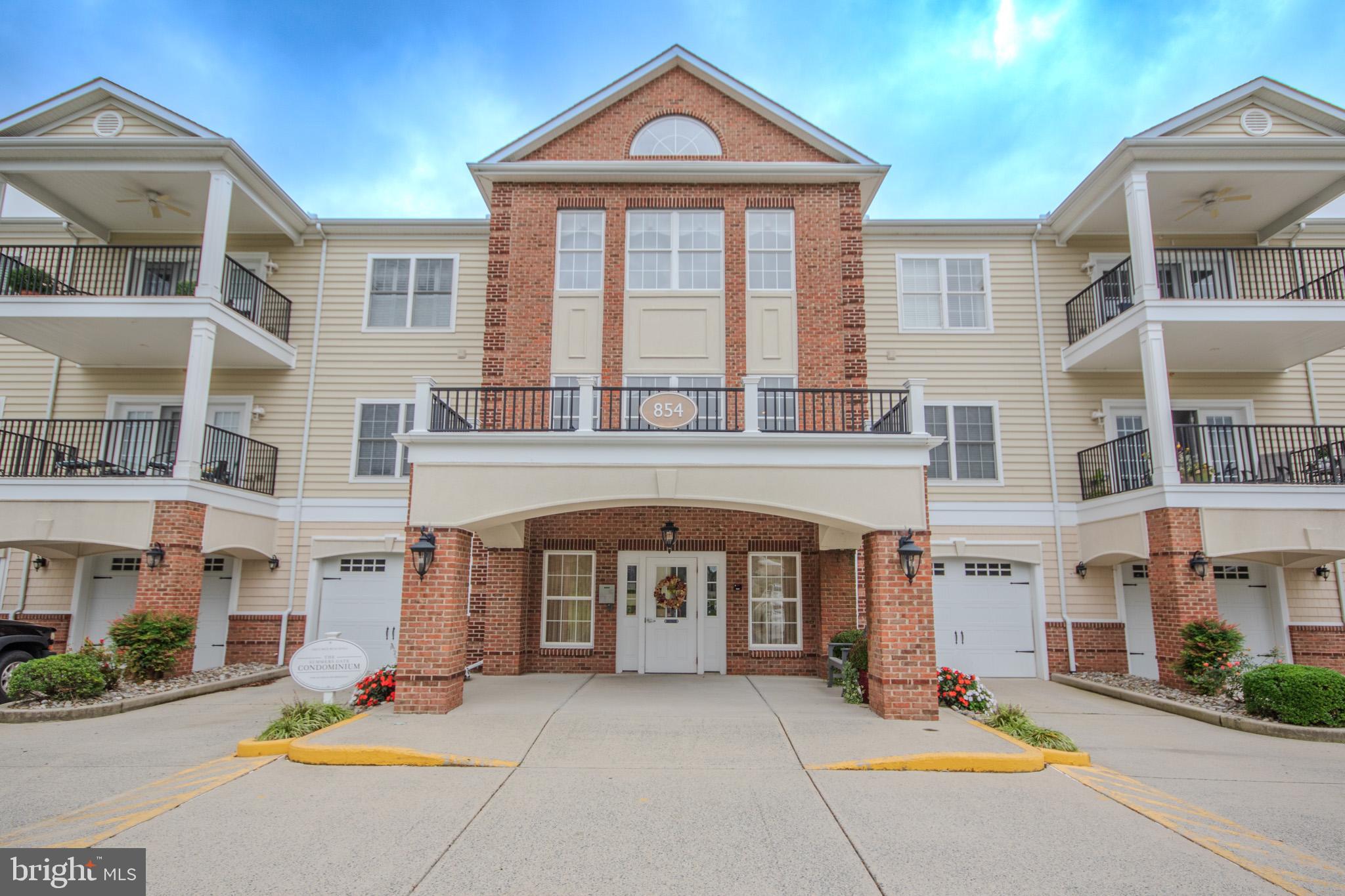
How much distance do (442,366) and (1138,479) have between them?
45.4 feet

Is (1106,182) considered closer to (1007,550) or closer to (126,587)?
(1007,550)

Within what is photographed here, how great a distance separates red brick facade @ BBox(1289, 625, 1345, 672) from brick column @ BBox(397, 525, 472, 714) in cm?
1547

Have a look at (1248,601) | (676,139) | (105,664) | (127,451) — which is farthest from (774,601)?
(127,451)

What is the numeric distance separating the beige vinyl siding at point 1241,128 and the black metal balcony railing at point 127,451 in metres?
19.0

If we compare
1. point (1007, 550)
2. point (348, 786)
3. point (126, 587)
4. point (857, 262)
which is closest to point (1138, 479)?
point (1007, 550)

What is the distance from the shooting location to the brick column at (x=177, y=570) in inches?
480

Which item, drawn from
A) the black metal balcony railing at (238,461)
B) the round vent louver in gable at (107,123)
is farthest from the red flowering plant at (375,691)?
the round vent louver in gable at (107,123)

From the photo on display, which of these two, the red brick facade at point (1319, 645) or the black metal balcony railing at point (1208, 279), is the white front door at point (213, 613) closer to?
the black metal balcony railing at point (1208, 279)

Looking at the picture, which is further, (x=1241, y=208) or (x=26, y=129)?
(x=1241, y=208)

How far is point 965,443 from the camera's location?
603 inches

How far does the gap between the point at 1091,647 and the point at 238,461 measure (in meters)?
17.2

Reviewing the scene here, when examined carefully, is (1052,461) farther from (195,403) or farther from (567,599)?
(195,403)

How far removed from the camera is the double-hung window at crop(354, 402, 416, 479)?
1531 centimetres

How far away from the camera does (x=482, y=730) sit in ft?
28.3
